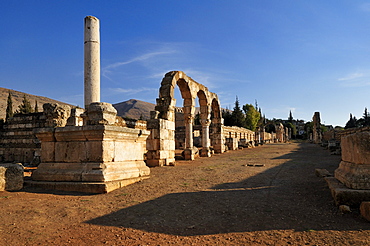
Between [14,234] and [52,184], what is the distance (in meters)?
2.22

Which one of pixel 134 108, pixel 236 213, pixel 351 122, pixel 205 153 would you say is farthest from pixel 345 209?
pixel 134 108

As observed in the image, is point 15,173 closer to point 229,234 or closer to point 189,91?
point 229,234

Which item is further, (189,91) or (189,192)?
(189,91)

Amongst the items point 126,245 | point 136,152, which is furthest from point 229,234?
point 136,152

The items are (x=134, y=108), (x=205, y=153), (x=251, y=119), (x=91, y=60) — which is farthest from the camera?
(x=134, y=108)

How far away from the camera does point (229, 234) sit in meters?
2.72

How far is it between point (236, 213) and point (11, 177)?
435 cm

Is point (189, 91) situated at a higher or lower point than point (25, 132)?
higher

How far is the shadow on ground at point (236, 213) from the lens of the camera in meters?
2.89

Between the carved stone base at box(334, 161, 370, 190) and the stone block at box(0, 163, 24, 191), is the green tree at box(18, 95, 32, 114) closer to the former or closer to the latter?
the stone block at box(0, 163, 24, 191)

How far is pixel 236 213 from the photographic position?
3383mm

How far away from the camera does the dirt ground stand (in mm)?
2602

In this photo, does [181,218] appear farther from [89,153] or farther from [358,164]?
[358,164]

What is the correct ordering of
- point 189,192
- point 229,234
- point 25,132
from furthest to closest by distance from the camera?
1. point 25,132
2. point 189,192
3. point 229,234
